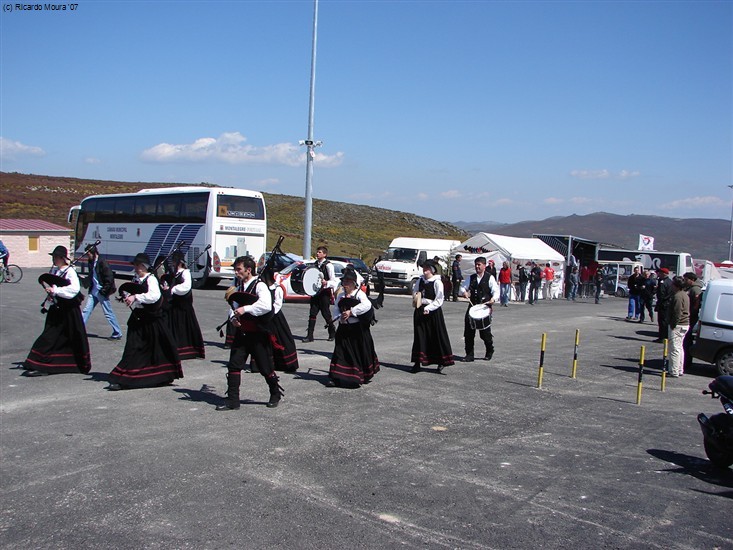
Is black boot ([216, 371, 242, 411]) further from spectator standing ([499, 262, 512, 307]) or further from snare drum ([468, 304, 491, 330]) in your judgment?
spectator standing ([499, 262, 512, 307])

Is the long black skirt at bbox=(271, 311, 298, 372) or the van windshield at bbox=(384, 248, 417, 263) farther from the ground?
the van windshield at bbox=(384, 248, 417, 263)

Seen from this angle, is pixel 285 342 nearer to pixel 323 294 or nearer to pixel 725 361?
pixel 323 294

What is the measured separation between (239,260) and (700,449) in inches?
227

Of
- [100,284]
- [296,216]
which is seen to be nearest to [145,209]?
[100,284]

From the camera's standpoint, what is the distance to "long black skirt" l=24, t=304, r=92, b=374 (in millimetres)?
10039

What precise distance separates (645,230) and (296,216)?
316ft

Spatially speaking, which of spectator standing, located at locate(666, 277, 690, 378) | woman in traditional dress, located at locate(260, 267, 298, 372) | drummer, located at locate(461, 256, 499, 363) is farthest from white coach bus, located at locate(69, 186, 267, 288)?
spectator standing, located at locate(666, 277, 690, 378)

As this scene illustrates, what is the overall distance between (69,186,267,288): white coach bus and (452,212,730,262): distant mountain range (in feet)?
292

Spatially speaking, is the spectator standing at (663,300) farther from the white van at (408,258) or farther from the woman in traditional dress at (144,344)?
the woman in traditional dress at (144,344)

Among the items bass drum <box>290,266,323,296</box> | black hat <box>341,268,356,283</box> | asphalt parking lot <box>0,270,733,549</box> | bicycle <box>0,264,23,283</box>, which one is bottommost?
asphalt parking lot <box>0,270,733,549</box>

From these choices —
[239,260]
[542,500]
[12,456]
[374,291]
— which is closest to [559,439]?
[542,500]

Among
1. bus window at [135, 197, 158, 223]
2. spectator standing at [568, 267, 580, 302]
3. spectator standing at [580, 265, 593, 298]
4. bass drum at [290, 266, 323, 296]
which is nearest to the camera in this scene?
bass drum at [290, 266, 323, 296]

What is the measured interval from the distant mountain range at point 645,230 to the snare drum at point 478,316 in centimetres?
→ 10296

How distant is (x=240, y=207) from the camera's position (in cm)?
2809
